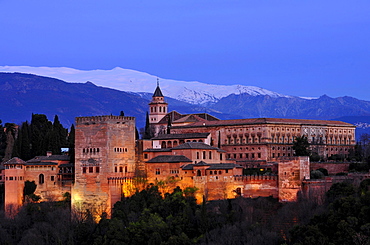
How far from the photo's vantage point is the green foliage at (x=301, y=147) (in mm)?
Result: 74938

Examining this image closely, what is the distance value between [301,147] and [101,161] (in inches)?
865

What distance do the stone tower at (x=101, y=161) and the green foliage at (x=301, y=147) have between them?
1870cm

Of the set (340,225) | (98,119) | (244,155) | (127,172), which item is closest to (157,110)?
(244,155)

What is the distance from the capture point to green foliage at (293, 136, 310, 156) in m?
74.9

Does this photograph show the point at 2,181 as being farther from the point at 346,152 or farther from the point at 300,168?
the point at 346,152

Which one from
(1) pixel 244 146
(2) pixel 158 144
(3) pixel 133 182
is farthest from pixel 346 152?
(3) pixel 133 182

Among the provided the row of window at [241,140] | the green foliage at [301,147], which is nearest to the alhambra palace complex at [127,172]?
the green foliage at [301,147]

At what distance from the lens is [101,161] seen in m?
62.6

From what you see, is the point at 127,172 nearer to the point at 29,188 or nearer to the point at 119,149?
the point at 119,149

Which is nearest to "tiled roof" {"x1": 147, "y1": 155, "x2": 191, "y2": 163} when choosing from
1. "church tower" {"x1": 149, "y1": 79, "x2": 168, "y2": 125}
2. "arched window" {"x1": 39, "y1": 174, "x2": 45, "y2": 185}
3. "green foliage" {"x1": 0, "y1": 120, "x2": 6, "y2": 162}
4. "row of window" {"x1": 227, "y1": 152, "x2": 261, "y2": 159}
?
"arched window" {"x1": 39, "y1": 174, "x2": 45, "y2": 185}

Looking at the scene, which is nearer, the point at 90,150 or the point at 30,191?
the point at 90,150

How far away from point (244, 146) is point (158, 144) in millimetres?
12969

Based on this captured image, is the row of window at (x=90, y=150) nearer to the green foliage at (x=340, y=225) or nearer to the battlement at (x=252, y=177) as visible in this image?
the battlement at (x=252, y=177)

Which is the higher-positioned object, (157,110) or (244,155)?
(157,110)
